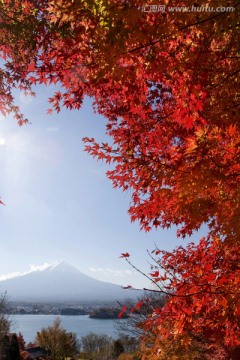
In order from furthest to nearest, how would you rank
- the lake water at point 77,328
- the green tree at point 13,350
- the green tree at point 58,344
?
the lake water at point 77,328 → the green tree at point 58,344 → the green tree at point 13,350

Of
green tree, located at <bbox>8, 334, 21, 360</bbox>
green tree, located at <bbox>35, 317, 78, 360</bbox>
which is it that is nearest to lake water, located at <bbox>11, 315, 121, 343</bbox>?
green tree, located at <bbox>35, 317, 78, 360</bbox>

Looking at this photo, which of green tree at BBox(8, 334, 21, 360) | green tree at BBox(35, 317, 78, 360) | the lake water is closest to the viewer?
green tree at BBox(8, 334, 21, 360)

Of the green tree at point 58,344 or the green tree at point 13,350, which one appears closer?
the green tree at point 13,350

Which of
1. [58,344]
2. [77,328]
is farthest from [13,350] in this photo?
[77,328]

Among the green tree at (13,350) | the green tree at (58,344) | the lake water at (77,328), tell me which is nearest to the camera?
the green tree at (13,350)

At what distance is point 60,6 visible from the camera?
326cm

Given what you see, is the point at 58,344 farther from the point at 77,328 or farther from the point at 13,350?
the point at 77,328

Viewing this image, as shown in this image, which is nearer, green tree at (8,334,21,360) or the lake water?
green tree at (8,334,21,360)

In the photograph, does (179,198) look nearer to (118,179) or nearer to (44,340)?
(118,179)

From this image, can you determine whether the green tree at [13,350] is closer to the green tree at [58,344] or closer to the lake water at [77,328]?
the green tree at [58,344]

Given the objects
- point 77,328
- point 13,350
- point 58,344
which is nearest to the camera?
point 13,350

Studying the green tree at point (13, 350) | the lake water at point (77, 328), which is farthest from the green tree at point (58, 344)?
the lake water at point (77, 328)

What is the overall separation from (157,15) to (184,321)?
4366mm

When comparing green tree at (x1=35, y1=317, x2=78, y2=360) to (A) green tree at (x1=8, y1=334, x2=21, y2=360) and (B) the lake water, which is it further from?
(B) the lake water
